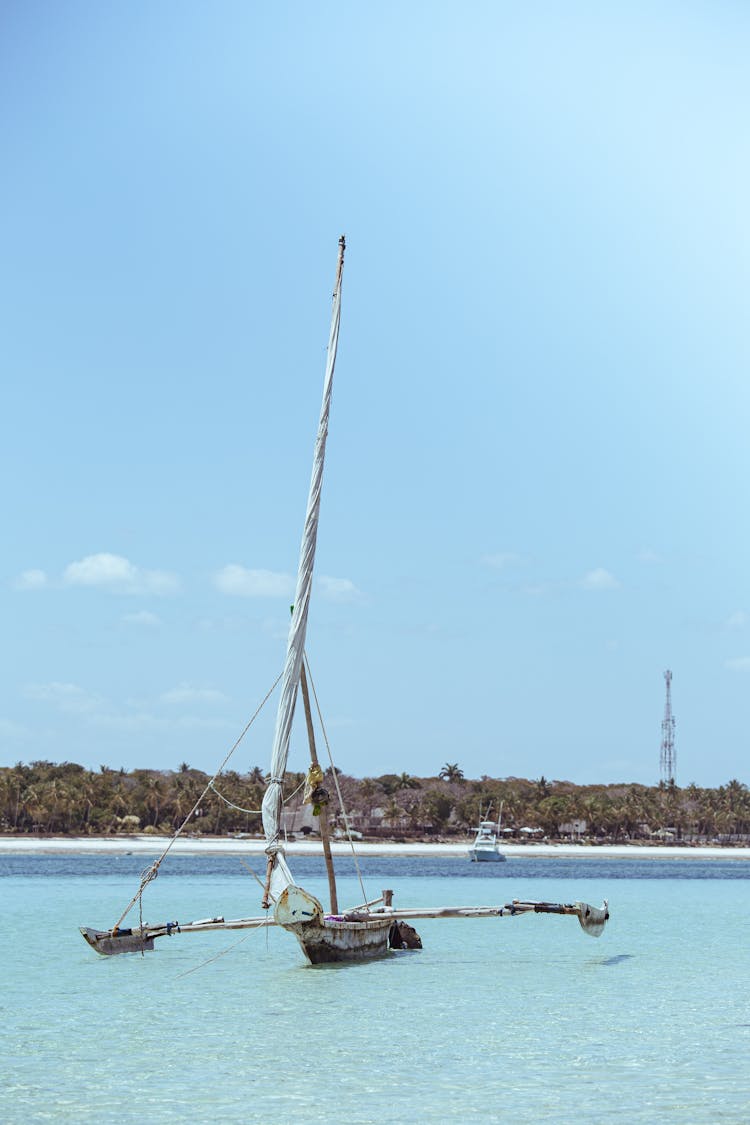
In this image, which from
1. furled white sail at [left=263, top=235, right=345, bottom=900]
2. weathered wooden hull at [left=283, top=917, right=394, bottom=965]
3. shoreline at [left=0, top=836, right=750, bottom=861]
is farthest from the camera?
shoreline at [left=0, top=836, right=750, bottom=861]

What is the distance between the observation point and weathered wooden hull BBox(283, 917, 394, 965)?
28.7 m

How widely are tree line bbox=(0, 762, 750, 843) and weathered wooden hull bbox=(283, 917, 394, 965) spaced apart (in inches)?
4623

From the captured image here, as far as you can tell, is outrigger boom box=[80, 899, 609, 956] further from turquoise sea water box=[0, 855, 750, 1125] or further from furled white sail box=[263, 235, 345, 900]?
furled white sail box=[263, 235, 345, 900]

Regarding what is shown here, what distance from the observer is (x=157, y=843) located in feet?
502

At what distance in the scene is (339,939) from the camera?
29.9 metres

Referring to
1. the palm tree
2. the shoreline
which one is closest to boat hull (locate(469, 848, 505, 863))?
the shoreline

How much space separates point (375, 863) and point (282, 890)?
109 m

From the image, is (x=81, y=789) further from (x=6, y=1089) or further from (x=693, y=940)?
(x=6, y=1089)

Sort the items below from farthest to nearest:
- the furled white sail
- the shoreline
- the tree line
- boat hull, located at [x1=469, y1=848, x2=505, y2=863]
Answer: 1. the tree line
2. the shoreline
3. boat hull, located at [x1=469, y1=848, x2=505, y2=863]
4. the furled white sail

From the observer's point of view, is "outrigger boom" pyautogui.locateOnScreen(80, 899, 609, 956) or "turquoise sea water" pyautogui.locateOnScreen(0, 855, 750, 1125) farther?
"outrigger boom" pyautogui.locateOnScreen(80, 899, 609, 956)

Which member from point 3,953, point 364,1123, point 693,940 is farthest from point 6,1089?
point 693,940

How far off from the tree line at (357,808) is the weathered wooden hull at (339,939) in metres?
117

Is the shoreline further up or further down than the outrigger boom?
further up

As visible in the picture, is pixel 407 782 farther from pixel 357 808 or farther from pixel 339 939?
pixel 339 939
